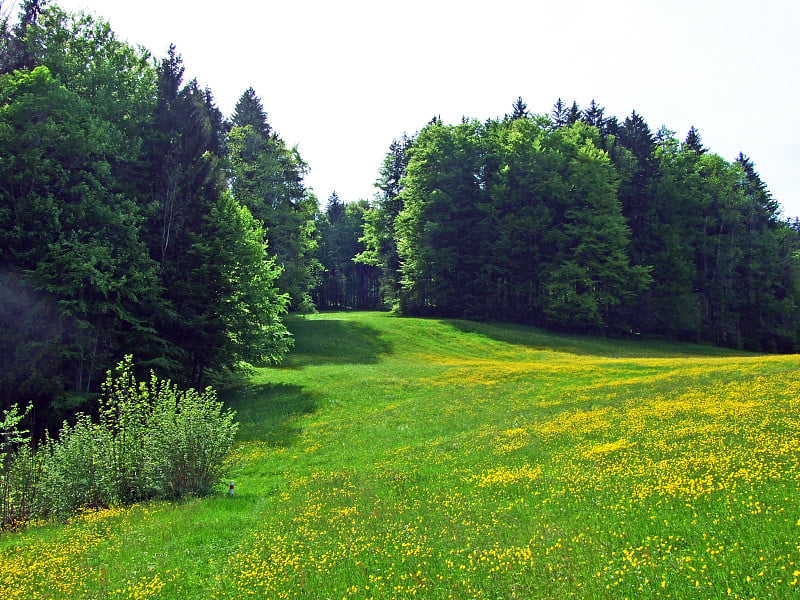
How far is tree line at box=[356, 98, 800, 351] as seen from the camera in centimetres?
5925

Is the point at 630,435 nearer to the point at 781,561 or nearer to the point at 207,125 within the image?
the point at 781,561

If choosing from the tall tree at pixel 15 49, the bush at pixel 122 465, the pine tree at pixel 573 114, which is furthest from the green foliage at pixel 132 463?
→ the pine tree at pixel 573 114

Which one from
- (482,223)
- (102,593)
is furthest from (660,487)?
(482,223)

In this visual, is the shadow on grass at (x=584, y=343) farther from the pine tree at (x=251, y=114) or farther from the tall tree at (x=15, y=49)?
the tall tree at (x=15, y=49)

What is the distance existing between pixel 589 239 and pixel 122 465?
179 feet

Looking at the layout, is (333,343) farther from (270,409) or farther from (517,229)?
(517,229)

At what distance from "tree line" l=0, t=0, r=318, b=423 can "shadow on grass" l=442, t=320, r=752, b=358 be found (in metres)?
24.4

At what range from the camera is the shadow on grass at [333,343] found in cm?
3900

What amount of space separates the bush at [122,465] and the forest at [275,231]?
31.9ft

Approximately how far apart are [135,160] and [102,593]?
25122mm

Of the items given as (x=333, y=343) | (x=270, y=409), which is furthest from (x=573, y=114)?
(x=270, y=409)

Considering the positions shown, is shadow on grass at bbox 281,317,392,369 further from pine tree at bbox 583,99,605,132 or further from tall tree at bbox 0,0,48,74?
pine tree at bbox 583,99,605,132

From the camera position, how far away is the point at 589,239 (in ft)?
190

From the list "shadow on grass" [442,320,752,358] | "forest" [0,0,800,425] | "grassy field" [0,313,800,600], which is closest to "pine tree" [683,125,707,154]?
"forest" [0,0,800,425]
